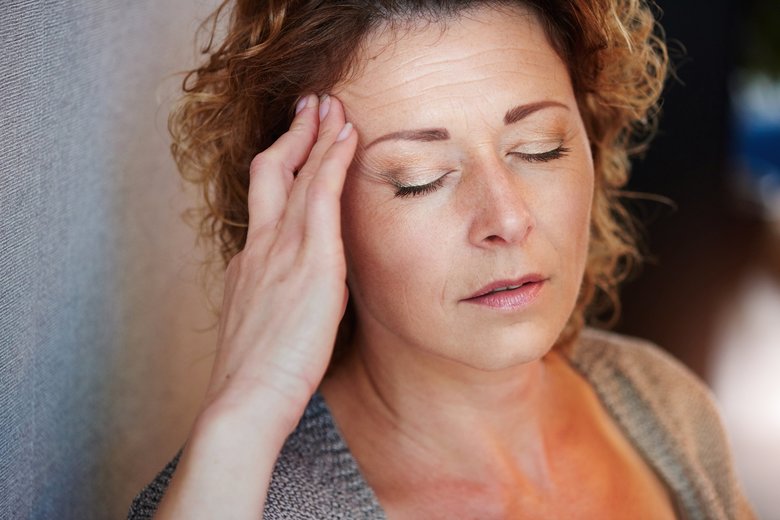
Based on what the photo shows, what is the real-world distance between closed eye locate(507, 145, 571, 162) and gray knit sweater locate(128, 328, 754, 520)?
57 centimetres

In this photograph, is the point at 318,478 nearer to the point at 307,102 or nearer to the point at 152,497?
the point at 152,497

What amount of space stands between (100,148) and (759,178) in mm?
4987

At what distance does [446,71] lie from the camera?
1.29 m

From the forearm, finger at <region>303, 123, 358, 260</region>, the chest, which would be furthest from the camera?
the chest

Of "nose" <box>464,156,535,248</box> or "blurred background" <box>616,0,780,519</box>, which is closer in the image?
"nose" <box>464,156,535,248</box>

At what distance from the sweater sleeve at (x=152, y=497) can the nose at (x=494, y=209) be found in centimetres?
59

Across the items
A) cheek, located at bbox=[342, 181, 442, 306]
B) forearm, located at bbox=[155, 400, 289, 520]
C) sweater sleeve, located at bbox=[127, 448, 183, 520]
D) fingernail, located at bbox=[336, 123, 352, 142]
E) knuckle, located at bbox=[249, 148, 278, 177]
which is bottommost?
sweater sleeve, located at bbox=[127, 448, 183, 520]

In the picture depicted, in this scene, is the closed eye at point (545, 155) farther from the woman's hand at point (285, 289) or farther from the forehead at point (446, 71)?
the woman's hand at point (285, 289)

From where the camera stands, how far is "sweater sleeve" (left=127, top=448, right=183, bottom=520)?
130cm

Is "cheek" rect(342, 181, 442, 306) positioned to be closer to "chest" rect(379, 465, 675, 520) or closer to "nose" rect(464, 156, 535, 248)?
"nose" rect(464, 156, 535, 248)

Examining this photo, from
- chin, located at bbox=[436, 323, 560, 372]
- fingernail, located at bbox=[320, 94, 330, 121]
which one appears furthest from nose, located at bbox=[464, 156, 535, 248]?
fingernail, located at bbox=[320, 94, 330, 121]

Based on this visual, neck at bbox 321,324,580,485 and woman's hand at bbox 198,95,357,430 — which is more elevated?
woman's hand at bbox 198,95,357,430

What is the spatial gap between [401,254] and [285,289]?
0.21 metres

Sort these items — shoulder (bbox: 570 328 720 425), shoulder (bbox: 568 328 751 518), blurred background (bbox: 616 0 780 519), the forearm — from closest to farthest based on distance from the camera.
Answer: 1. the forearm
2. shoulder (bbox: 568 328 751 518)
3. shoulder (bbox: 570 328 720 425)
4. blurred background (bbox: 616 0 780 519)
